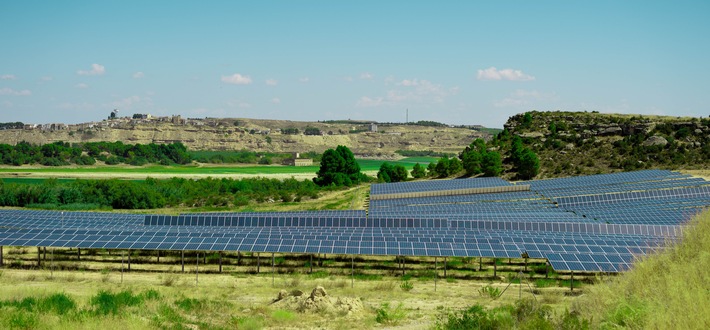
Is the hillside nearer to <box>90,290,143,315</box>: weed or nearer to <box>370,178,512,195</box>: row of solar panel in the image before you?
<box>370,178,512,195</box>: row of solar panel

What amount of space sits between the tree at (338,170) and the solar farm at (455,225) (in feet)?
68.3

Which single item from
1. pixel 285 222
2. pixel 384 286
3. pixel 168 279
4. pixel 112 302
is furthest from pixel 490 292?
pixel 285 222

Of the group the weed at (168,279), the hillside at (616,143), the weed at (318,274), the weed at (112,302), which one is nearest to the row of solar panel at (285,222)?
the weed at (318,274)

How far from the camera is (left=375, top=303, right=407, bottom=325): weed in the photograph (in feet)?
78.6

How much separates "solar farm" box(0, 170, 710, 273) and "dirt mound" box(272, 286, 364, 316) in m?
6.14

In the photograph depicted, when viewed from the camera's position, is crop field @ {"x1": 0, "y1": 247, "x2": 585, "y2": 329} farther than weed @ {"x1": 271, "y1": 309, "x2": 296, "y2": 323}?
No

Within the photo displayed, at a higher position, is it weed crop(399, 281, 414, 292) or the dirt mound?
the dirt mound

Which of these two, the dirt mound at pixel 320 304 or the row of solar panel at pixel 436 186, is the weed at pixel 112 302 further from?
the row of solar panel at pixel 436 186

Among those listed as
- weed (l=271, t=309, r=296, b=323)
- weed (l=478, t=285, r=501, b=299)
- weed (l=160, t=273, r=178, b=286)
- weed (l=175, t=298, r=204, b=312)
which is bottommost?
weed (l=160, t=273, r=178, b=286)

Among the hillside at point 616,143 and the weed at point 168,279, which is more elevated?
the hillside at point 616,143

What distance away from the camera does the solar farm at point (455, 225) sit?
3256cm

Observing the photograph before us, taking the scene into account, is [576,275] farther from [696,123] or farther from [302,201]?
[696,123]

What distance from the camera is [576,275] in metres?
34.7

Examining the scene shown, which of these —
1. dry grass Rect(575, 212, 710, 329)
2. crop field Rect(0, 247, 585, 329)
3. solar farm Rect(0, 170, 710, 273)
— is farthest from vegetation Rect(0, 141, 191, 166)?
dry grass Rect(575, 212, 710, 329)
